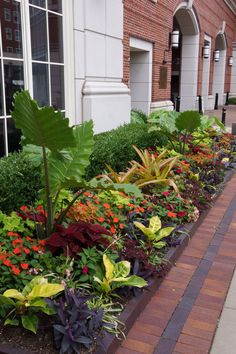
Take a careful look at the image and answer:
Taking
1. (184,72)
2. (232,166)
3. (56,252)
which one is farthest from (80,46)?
(184,72)

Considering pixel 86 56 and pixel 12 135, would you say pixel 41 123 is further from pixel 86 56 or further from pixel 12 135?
pixel 86 56

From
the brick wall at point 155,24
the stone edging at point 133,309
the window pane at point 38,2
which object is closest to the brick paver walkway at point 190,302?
the stone edging at point 133,309

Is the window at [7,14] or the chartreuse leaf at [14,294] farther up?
the window at [7,14]

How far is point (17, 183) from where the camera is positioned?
3.83 meters

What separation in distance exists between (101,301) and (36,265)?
0.54 metres

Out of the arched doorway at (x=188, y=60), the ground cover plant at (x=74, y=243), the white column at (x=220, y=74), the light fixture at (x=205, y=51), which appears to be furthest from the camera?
the white column at (x=220, y=74)

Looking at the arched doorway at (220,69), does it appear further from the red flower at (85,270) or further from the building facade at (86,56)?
the red flower at (85,270)

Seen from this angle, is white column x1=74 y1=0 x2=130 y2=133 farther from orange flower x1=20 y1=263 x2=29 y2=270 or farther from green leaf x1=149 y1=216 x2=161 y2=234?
orange flower x1=20 y1=263 x2=29 y2=270

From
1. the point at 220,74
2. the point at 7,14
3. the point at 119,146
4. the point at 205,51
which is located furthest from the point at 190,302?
the point at 220,74

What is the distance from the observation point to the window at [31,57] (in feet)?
17.3

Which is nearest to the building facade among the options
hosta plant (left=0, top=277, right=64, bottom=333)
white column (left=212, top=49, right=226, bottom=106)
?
hosta plant (left=0, top=277, right=64, bottom=333)

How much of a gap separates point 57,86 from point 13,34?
130 centimetres

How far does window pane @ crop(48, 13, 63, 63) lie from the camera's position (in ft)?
20.2

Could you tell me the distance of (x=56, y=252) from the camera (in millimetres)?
3227
